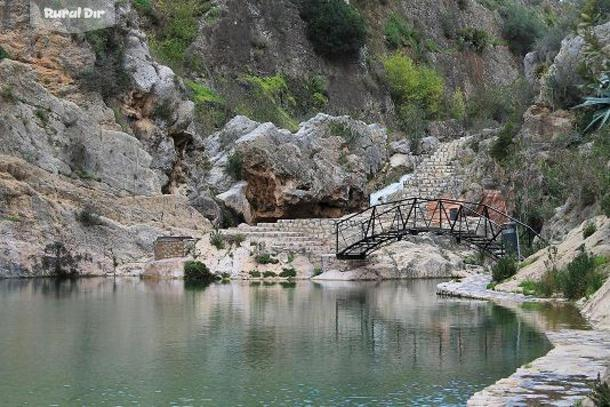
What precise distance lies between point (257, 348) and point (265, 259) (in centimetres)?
2287

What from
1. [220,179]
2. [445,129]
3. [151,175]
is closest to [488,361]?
[151,175]

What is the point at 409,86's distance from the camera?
80.0 metres

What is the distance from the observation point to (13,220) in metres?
37.9

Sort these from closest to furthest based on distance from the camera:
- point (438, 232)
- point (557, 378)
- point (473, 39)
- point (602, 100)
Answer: point (602, 100) → point (557, 378) → point (438, 232) → point (473, 39)

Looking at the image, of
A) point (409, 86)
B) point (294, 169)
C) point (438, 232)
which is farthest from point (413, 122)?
point (438, 232)

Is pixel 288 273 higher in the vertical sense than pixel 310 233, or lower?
lower

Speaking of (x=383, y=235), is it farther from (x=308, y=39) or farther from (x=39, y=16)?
(x=308, y=39)

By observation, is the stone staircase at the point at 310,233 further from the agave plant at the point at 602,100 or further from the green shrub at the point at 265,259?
the agave plant at the point at 602,100

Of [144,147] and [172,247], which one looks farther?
[144,147]

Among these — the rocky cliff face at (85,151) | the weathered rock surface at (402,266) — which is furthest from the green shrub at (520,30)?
the weathered rock surface at (402,266)

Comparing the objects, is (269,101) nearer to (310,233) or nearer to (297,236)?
(310,233)

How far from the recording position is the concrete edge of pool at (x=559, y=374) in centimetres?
1176

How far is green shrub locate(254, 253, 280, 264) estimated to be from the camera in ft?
132

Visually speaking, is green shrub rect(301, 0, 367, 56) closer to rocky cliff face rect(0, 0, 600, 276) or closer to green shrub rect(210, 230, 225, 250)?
rocky cliff face rect(0, 0, 600, 276)
